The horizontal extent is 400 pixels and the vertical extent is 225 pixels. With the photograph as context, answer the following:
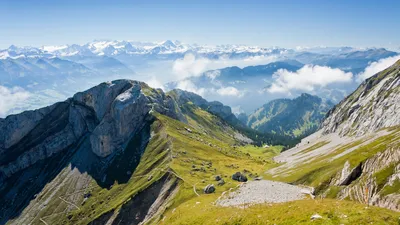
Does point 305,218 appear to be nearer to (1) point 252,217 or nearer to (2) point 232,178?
(1) point 252,217

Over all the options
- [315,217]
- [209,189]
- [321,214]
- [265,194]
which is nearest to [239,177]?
[209,189]

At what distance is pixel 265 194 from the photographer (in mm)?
115062

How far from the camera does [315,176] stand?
133000mm

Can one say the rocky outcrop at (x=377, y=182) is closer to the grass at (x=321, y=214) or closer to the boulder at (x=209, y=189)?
the grass at (x=321, y=214)

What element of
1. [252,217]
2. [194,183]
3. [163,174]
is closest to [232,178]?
[194,183]

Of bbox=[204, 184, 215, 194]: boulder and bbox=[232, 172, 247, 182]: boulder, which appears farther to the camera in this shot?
bbox=[232, 172, 247, 182]: boulder

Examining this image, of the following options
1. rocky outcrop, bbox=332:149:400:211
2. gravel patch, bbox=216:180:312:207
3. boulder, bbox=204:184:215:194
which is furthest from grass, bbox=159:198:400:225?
boulder, bbox=204:184:215:194

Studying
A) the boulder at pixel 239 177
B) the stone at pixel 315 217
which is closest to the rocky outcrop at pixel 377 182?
Answer: the stone at pixel 315 217

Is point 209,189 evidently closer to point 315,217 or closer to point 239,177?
point 239,177

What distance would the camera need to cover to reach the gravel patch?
104 meters

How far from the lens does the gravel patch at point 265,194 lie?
104 meters

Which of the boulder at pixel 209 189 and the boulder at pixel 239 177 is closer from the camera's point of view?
the boulder at pixel 209 189

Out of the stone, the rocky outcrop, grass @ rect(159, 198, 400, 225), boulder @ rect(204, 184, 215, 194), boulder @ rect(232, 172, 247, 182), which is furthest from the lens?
boulder @ rect(232, 172, 247, 182)

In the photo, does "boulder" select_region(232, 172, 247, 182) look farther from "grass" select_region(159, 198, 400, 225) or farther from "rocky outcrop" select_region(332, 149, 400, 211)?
"grass" select_region(159, 198, 400, 225)
